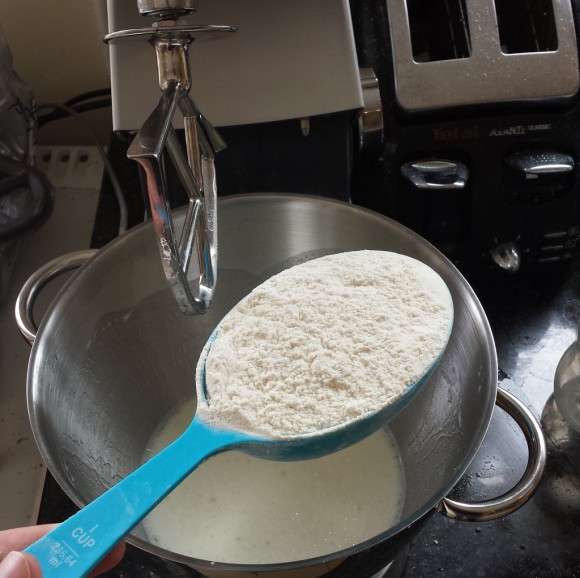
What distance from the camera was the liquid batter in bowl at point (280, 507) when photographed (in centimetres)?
44

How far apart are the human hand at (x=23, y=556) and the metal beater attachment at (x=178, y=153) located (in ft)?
0.44

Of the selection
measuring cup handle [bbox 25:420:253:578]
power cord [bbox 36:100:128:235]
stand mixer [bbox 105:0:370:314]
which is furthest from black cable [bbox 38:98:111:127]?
measuring cup handle [bbox 25:420:253:578]

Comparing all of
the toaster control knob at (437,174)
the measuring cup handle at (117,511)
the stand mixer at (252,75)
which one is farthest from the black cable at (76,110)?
the measuring cup handle at (117,511)

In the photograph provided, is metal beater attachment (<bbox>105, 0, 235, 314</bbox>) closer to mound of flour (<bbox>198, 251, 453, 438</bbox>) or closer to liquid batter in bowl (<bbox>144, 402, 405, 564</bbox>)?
mound of flour (<bbox>198, 251, 453, 438</bbox>)

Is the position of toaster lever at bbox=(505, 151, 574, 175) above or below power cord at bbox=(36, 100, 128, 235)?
below

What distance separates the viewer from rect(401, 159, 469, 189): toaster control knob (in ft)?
1.57

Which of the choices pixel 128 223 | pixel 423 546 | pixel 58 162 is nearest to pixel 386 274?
pixel 423 546

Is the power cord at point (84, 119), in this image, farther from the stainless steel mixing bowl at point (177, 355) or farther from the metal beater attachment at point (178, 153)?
the metal beater attachment at point (178, 153)

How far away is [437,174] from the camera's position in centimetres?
48

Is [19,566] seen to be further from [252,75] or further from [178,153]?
[252,75]

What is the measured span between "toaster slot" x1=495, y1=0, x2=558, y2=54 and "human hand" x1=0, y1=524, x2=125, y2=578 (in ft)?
1.52

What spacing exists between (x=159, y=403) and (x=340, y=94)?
0.29m

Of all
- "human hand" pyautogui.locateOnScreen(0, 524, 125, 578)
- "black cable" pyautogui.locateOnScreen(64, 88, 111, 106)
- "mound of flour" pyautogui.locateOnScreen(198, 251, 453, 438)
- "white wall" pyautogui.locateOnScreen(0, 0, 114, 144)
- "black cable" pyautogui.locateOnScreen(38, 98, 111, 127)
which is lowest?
"human hand" pyautogui.locateOnScreen(0, 524, 125, 578)

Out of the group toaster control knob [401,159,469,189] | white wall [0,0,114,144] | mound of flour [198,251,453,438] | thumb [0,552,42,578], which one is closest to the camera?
thumb [0,552,42,578]
